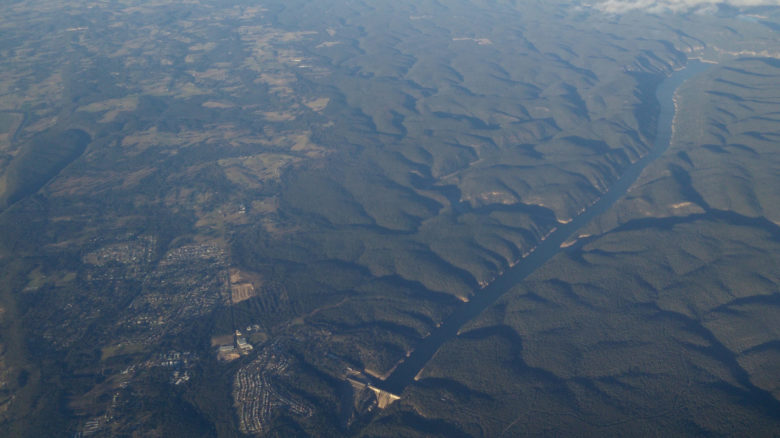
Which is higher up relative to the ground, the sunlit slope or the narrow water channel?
the sunlit slope

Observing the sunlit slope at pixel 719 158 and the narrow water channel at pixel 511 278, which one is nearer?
the narrow water channel at pixel 511 278

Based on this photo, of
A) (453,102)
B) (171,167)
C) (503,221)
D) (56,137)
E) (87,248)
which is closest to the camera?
(87,248)

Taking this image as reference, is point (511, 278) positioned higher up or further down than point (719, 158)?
further down

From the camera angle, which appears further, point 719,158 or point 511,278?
point 719,158

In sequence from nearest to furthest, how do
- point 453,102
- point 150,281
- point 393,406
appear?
point 393,406 < point 150,281 < point 453,102

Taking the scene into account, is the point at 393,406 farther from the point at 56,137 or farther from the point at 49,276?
the point at 56,137

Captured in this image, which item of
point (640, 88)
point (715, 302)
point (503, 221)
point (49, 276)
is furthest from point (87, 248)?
point (640, 88)

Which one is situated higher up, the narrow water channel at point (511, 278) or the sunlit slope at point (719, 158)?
the sunlit slope at point (719, 158)

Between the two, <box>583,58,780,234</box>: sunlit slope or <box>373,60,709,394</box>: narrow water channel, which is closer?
<box>373,60,709,394</box>: narrow water channel
